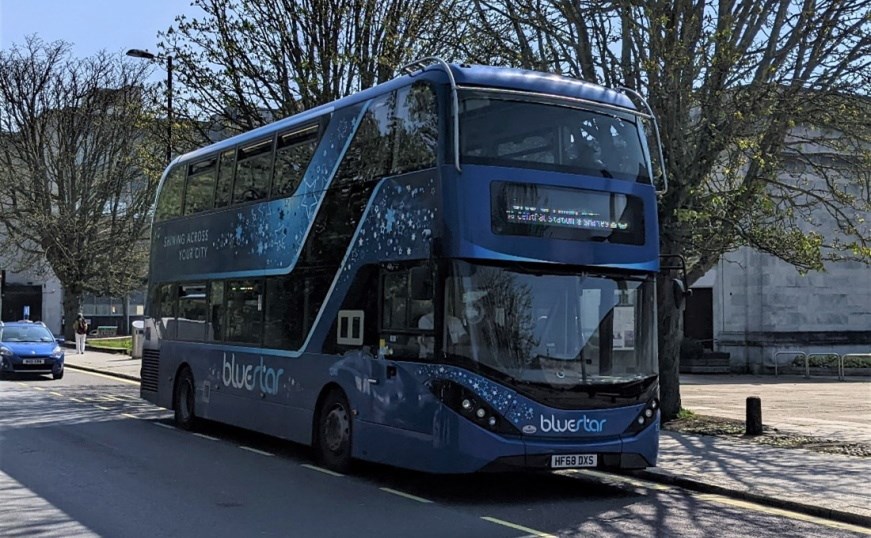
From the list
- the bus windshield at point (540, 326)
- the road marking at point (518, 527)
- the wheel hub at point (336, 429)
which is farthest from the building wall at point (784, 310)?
the road marking at point (518, 527)

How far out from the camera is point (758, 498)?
9.59m

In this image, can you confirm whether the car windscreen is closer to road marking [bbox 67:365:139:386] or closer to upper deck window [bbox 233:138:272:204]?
road marking [bbox 67:365:139:386]

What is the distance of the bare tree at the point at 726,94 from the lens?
14.2 metres

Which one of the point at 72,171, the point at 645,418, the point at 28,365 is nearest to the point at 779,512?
the point at 645,418

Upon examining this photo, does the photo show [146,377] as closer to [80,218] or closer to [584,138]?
[584,138]

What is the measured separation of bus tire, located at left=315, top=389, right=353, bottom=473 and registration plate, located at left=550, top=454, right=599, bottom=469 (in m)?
2.71

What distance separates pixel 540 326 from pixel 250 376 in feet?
18.5

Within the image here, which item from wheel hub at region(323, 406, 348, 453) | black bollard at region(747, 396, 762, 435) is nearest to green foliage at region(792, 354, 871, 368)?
black bollard at region(747, 396, 762, 435)

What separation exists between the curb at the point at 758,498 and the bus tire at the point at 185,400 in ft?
25.4

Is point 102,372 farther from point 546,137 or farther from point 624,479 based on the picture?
point 546,137

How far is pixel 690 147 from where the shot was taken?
1541cm

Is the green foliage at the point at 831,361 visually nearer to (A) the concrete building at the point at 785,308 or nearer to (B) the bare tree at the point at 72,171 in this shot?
(A) the concrete building at the point at 785,308

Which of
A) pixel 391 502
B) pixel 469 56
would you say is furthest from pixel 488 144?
pixel 469 56

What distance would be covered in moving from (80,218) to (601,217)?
40347 millimetres
